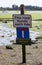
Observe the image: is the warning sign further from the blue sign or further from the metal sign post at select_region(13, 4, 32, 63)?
the blue sign

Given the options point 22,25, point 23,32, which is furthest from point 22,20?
point 23,32

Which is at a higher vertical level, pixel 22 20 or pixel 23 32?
pixel 22 20

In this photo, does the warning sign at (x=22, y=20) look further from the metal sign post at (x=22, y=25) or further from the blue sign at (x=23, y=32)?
the blue sign at (x=23, y=32)

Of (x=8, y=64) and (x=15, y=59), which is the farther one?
(x=15, y=59)

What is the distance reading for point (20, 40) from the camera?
9594 mm

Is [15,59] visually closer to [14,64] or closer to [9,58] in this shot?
[9,58]

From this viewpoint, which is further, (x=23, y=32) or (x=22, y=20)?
(x=23, y=32)

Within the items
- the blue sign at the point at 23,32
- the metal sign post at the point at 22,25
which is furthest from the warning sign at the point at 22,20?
the blue sign at the point at 23,32

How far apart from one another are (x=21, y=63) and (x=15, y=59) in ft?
3.87

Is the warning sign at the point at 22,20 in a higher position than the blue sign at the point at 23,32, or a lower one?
higher

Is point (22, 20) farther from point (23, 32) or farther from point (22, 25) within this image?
point (23, 32)

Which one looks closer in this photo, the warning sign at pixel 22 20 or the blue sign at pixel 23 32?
the warning sign at pixel 22 20

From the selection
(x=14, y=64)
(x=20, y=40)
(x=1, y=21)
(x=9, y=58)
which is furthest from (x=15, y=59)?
(x=1, y=21)

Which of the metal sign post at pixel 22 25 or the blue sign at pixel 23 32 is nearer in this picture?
the metal sign post at pixel 22 25
